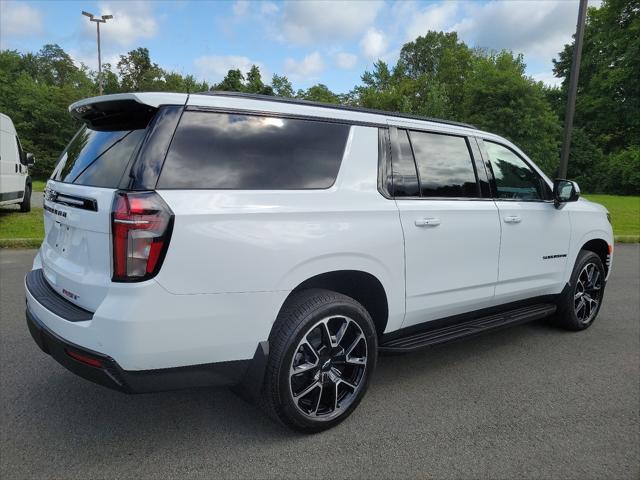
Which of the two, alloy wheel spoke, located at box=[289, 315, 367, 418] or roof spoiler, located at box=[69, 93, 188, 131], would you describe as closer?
roof spoiler, located at box=[69, 93, 188, 131]

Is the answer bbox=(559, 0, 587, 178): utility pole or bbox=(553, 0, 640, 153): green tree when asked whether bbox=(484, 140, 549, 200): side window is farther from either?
bbox=(553, 0, 640, 153): green tree

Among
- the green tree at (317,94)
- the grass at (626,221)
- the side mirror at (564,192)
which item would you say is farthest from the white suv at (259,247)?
the green tree at (317,94)

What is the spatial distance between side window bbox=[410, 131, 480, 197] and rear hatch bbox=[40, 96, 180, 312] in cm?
177

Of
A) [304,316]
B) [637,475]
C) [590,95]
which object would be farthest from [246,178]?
[590,95]

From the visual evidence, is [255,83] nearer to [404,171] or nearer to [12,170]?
[12,170]

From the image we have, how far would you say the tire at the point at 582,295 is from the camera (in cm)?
441

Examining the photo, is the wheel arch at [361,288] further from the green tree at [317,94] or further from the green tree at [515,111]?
the green tree at [317,94]

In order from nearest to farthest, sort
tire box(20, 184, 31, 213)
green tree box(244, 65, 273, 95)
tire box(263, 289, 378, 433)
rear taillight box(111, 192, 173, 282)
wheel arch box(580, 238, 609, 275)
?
rear taillight box(111, 192, 173, 282) → tire box(263, 289, 378, 433) → wheel arch box(580, 238, 609, 275) → tire box(20, 184, 31, 213) → green tree box(244, 65, 273, 95)

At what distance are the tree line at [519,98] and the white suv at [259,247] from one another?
31.1m

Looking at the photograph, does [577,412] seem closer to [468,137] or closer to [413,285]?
[413,285]

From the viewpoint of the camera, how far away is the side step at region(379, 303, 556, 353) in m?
3.04

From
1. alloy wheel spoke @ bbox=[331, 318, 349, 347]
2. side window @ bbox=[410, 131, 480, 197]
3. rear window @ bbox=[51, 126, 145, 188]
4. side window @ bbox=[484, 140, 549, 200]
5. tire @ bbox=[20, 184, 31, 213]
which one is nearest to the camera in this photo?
rear window @ bbox=[51, 126, 145, 188]

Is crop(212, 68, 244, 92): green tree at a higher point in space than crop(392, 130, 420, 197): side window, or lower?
higher

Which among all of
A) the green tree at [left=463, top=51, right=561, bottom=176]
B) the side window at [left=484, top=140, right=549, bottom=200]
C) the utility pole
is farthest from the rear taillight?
the green tree at [left=463, top=51, right=561, bottom=176]
